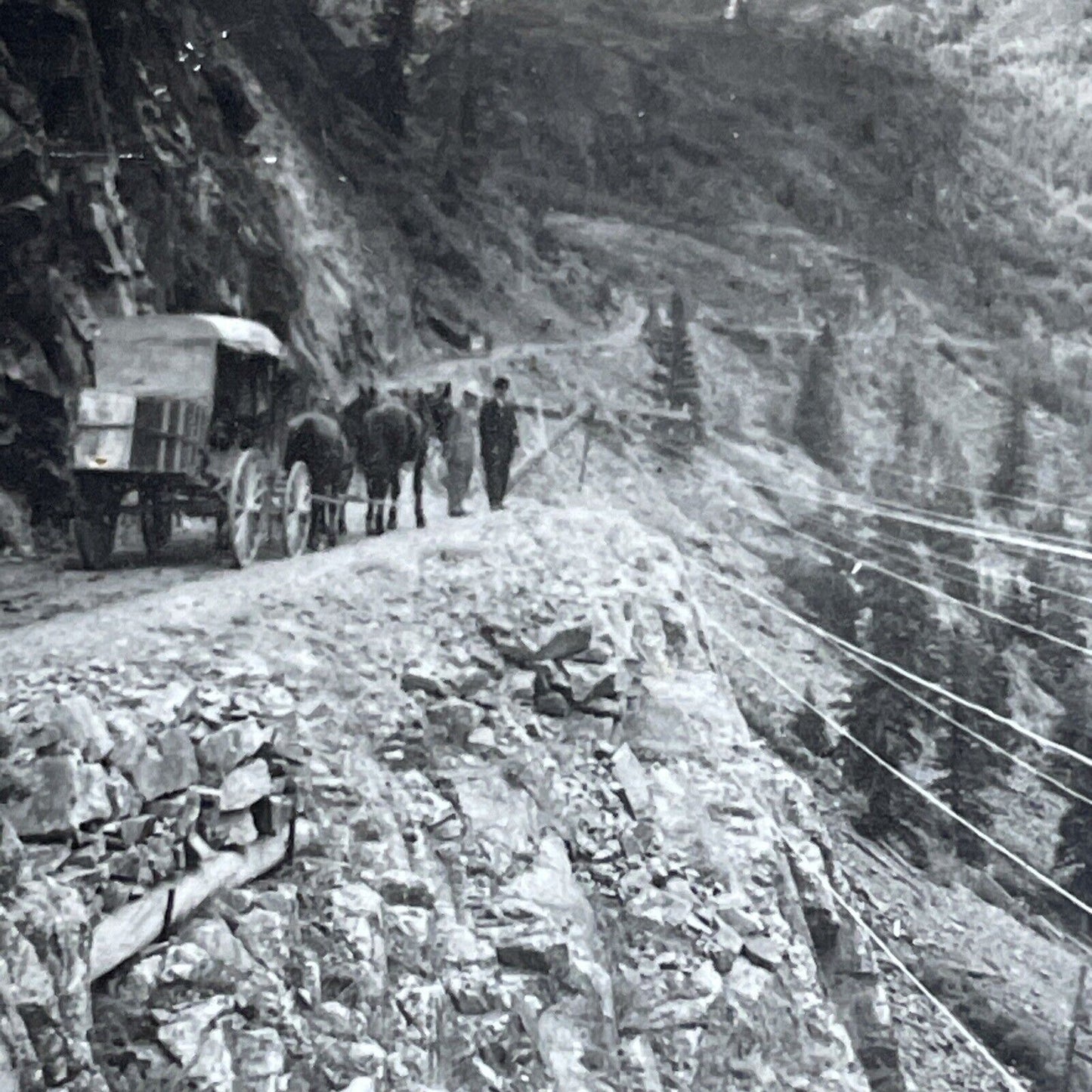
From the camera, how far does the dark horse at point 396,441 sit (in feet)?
27.1

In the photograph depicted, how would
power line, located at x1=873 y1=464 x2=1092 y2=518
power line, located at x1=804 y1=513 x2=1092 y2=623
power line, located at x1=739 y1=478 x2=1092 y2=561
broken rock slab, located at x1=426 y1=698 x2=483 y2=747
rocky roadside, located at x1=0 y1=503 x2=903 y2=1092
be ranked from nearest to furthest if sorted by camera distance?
rocky roadside, located at x1=0 y1=503 x2=903 y2=1092 < broken rock slab, located at x1=426 y1=698 x2=483 y2=747 < power line, located at x1=804 y1=513 x2=1092 y2=623 < power line, located at x1=739 y1=478 x2=1092 y2=561 < power line, located at x1=873 y1=464 x2=1092 y2=518

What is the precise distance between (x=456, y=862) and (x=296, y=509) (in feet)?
9.46

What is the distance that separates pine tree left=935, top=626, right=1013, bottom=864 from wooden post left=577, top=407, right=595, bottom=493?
8.41ft

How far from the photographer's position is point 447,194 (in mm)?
8289

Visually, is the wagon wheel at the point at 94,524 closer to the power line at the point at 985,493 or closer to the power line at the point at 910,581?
the power line at the point at 910,581

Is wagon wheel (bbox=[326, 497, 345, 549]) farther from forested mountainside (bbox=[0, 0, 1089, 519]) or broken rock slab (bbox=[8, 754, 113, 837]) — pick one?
broken rock slab (bbox=[8, 754, 113, 837])

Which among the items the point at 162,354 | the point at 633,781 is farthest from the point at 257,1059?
the point at 162,354

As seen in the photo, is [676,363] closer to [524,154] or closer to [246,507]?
[524,154]

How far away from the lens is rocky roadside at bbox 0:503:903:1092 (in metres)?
3.91

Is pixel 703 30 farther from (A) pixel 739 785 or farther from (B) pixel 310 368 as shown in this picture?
(A) pixel 739 785

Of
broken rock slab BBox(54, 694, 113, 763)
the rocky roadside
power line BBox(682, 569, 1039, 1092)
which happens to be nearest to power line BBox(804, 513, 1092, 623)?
the rocky roadside

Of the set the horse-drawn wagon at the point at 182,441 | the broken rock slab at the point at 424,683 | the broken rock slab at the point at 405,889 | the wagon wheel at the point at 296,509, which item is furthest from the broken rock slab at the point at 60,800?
the wagon wheel at the point at 296,509

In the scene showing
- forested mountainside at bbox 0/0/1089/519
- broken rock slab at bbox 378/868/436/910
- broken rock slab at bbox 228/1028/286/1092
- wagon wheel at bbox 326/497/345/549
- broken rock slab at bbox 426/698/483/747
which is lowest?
broken rock slab at bbox 228/1028/286/1092

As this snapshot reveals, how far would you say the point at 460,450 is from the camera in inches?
344
